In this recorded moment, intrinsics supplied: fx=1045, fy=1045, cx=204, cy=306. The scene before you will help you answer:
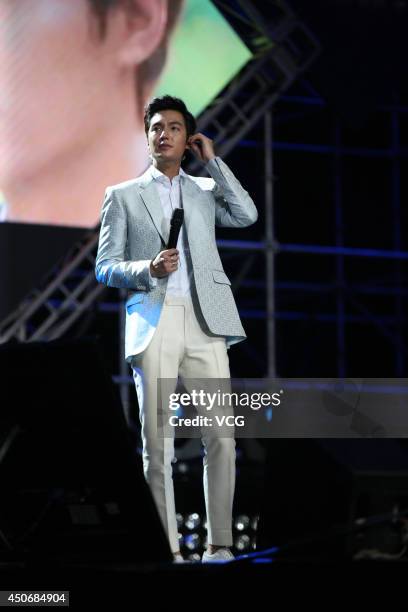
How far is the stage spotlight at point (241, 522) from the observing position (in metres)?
5.46

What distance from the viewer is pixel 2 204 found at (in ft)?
20.0

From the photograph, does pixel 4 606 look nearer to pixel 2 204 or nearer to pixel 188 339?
pixel 188 339

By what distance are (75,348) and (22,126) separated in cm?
435

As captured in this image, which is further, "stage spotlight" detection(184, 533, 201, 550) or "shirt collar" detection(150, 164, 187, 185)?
"stage spotlight" detection(184, 533, 201, 550)

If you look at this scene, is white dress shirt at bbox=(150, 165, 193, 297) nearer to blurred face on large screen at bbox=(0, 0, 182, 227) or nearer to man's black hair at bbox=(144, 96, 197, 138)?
man's black hair at bbox=(144, 96, 197, 138)

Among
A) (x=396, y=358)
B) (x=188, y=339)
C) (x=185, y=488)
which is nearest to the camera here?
(x=188, y=339)

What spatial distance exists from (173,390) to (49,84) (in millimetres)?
3830

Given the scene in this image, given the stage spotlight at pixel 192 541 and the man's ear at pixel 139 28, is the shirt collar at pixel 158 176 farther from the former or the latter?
the man's ear at pixel 139 28

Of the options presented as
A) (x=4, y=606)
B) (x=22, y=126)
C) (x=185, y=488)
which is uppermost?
(x=22, y=126)

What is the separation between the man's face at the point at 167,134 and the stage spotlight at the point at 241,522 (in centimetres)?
295

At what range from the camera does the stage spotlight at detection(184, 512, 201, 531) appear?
17.7 feet

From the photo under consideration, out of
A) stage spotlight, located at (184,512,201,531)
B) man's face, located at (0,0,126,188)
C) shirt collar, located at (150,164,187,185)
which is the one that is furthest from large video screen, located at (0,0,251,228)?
shirt collar, located at (150,164,187,185)

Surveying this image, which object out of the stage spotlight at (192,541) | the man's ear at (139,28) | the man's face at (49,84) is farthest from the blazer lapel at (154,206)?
the man's ear at (139,28)

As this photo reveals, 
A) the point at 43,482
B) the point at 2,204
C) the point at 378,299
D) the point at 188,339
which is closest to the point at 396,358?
the point at 378,299
